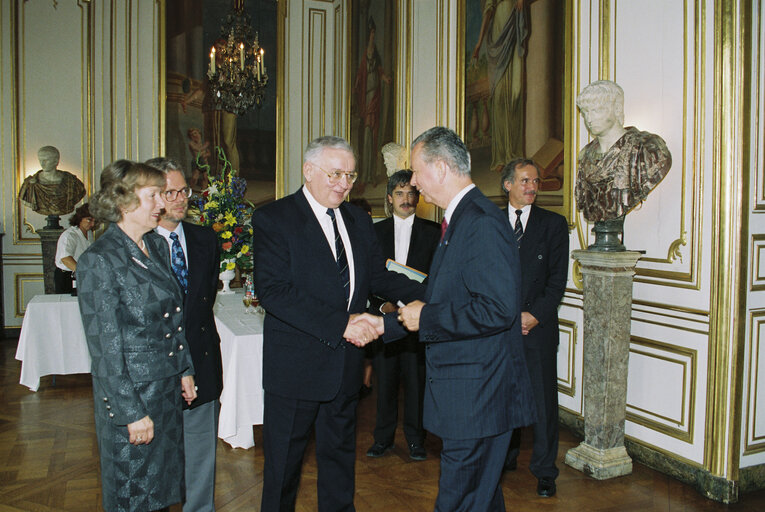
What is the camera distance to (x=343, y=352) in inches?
96.5

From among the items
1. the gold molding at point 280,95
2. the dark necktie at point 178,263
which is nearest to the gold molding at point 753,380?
the dark necktie at point 178,263

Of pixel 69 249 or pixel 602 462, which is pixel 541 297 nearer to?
pixel 602 462

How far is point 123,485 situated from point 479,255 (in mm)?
1444

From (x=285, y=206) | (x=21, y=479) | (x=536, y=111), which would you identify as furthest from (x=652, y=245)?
(x=21, y=479)

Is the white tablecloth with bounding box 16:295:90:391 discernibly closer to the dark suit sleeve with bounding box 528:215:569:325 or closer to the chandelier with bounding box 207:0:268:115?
the chandelier with bounding box 207:0:268:115

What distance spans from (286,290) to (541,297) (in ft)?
5.40

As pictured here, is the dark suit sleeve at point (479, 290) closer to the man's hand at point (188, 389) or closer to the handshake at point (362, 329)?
the handshake at point (362, 329)

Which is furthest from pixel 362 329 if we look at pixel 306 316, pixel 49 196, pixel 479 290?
pixel 49 196

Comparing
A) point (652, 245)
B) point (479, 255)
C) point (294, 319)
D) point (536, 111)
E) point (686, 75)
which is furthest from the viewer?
point (536, 111)

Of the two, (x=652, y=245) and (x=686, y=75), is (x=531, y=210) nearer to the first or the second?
(x=652, y=245)

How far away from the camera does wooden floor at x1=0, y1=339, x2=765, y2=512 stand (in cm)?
314

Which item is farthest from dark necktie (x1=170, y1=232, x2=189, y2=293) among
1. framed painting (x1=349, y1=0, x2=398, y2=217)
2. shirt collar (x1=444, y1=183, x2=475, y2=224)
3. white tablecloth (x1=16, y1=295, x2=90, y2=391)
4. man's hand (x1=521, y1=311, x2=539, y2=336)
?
framed painting (x1=349, y1=0, x2=398, y2=217)

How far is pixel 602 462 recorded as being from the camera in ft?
11.4

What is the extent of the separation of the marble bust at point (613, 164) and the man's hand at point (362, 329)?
179 cm
